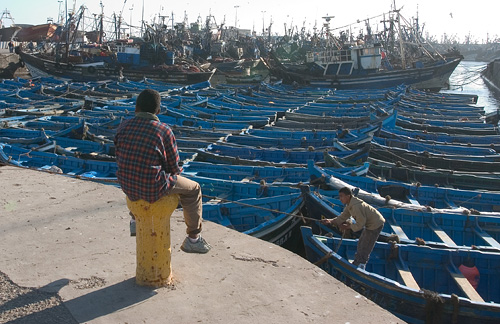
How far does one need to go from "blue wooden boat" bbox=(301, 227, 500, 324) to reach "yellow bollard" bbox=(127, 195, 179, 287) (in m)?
2.86

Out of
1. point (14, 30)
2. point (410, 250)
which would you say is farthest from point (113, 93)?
point (14, 30)

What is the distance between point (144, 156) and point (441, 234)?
17.2 feet

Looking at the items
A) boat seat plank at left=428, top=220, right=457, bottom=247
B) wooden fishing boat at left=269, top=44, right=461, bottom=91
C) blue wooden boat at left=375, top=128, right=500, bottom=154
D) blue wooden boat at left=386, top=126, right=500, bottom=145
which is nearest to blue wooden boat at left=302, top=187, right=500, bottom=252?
boat seat plank at left=428, top=220, right=457, bottom=247

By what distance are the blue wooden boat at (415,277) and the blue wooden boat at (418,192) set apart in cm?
200

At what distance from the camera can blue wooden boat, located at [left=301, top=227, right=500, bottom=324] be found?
5.45 m

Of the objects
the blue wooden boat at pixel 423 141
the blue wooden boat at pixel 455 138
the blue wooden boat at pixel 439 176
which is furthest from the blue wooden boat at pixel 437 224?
the blue wooden boat at pixel 455 138

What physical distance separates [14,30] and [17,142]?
49.4 meters

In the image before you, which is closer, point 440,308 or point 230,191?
point 440,308

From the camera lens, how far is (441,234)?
7262 mm

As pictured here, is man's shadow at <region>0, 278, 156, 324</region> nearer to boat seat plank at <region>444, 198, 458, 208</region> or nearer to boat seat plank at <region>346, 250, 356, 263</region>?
boat seat plank at <region>346, 250, 356, 263</region>

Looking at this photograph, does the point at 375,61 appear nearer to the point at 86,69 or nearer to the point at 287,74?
the point at 287,74

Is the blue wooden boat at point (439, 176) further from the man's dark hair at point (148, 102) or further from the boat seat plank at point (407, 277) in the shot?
the man's dark hair at point (148, 102)

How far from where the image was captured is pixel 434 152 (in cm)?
1262

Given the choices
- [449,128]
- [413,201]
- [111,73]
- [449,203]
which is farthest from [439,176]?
[111,73]
